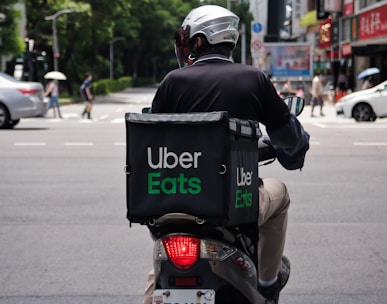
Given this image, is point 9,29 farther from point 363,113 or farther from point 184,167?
point 184,167

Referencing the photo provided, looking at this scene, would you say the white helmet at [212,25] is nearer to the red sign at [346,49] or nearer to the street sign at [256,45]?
the street sign at [256,45]

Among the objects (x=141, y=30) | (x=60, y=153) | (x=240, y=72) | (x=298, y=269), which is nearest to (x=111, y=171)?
(x=60, y=153)

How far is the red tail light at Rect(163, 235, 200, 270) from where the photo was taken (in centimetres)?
359

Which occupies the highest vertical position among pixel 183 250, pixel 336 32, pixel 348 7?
pixel 348 7

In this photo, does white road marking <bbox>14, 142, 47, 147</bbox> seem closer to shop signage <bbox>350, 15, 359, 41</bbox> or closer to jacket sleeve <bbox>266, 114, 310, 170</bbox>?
jacket sleeve <bbox>266, 114, 310, 170</bbox>

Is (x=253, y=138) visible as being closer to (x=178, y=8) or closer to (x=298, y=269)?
(x=298, y=269)

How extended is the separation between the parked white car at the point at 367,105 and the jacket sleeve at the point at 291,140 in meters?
23.4

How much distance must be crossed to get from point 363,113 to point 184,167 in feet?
80.9

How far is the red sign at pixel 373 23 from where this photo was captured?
38.7 m

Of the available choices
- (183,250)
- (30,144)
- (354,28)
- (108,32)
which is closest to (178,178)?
(183,250)

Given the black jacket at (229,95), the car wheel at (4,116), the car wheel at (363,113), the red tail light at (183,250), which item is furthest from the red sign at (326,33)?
the red tail light at (183,250)

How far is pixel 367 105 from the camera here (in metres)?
27.6

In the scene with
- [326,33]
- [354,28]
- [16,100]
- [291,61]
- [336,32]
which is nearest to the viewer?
[16,100]

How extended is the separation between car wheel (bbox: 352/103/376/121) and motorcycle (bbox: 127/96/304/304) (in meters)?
24.3
